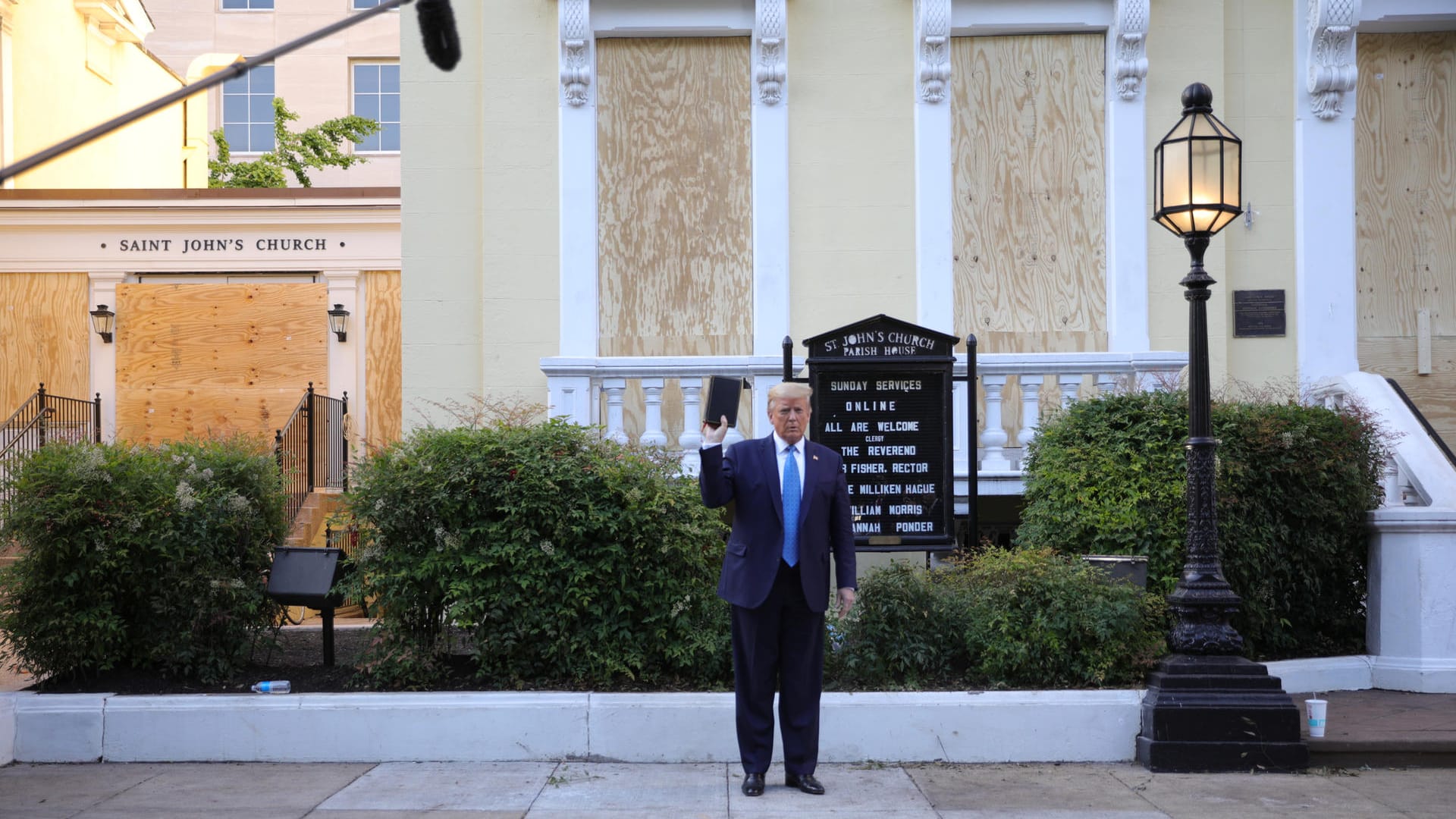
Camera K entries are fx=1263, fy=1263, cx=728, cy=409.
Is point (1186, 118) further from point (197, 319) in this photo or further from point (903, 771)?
point (197, 319)

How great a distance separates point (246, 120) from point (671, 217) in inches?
798

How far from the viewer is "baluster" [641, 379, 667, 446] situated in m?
9.23

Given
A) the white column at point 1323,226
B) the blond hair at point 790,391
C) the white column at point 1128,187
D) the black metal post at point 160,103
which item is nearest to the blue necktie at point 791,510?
the blond hair at point 790,391

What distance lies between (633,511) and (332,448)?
952cm

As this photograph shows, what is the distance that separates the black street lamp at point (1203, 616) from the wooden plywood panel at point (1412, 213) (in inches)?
163

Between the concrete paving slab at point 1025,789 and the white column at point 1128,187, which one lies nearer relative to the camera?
the concrete paving slab at point 1025,789

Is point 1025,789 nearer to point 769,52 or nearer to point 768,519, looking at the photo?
point 768,519

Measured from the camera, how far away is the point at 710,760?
6.57 m

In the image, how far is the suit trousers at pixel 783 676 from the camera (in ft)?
19.2

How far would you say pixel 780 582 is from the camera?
585cm

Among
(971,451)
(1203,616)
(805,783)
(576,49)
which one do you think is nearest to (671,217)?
(576,49)

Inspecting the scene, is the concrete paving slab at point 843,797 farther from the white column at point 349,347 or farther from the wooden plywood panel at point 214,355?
the wooden plywood panel at point 214,355

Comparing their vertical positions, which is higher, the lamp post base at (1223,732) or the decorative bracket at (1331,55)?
the decorative bracket at (1331,55)

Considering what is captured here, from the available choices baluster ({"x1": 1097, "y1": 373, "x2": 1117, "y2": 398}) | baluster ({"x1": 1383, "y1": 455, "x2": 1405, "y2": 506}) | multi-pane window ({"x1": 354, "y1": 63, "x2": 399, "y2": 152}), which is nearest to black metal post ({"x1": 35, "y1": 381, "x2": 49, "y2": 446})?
baluster ({"x1": 1097, "y1": 373, "x2": 1117, "y2": 398})
